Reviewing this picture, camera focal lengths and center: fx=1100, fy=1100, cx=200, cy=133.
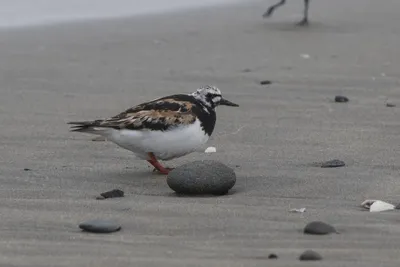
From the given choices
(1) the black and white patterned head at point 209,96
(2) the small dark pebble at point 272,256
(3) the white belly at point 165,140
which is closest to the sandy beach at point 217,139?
(2) the small dark pebble at point 272,256

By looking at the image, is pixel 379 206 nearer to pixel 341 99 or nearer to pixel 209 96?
pixel 209 96

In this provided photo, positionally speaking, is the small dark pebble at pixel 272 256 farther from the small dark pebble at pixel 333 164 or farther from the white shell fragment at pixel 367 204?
the small dark pebble at pixel 333 164

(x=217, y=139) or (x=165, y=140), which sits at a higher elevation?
(x=165, y=140)

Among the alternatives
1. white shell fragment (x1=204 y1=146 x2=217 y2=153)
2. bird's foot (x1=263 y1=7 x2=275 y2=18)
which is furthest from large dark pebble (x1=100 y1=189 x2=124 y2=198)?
bird's foot (x1=263 y1=7 x2=275 y2=18)

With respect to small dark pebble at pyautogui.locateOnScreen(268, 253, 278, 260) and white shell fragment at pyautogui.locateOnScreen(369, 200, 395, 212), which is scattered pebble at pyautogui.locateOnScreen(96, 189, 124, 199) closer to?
white shell fragment at pyautogui.locateOnScreen(369, 200, 395, 212)

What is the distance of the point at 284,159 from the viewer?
5473mm

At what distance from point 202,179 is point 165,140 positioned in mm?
501

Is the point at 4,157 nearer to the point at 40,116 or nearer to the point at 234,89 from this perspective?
the point at 40,116

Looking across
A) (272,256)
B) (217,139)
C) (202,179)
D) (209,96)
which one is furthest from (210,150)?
(272,256)

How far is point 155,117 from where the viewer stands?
5027mm

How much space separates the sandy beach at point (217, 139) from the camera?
3.66 meters

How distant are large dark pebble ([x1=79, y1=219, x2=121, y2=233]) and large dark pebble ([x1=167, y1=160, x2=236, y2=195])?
2.46 feet

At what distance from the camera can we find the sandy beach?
144 inches

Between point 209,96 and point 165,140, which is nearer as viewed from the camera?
point 165,140
